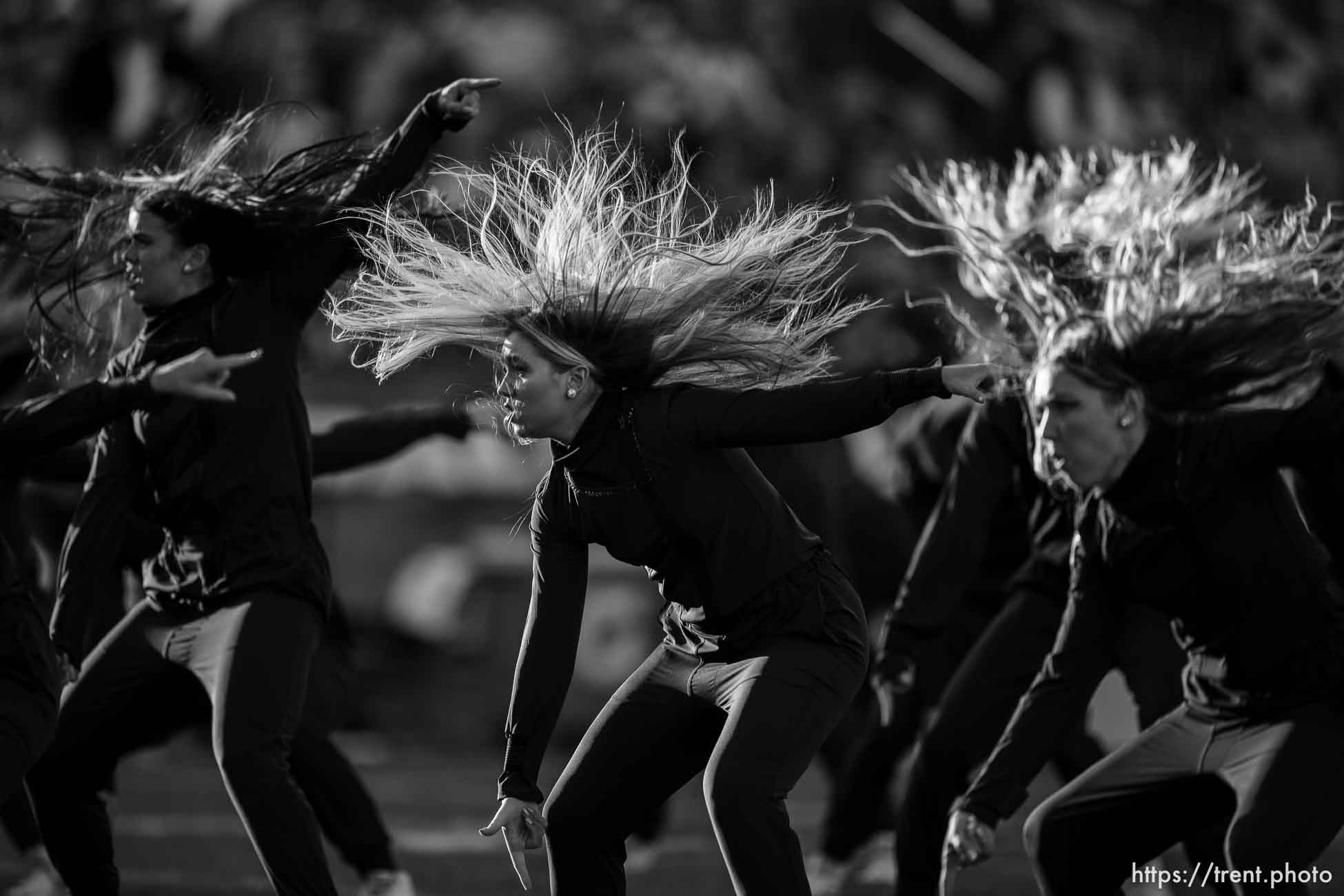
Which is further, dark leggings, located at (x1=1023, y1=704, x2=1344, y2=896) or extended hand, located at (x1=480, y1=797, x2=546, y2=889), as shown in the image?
extended hand, located at (x1=480, y1=797, x2=546, y2=889)

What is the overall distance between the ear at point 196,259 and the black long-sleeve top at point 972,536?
224 cm

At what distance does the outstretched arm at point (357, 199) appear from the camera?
5.43 meters

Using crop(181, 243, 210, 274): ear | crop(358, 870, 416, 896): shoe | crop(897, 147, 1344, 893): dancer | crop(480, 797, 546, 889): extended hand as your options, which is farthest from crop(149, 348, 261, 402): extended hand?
crop(358, 870, 416, 896): shoe

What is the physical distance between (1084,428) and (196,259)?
2.48 m

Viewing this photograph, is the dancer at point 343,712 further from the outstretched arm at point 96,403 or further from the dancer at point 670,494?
the outstretched arm at point 96,403

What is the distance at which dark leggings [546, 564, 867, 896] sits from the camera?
162 inches

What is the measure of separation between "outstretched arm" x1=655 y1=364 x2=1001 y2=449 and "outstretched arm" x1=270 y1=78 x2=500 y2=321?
4.76 ft

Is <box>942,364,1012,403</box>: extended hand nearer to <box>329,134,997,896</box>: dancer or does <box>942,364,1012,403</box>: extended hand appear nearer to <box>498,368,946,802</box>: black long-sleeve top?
<box>329,134,997,896</box>: dancer

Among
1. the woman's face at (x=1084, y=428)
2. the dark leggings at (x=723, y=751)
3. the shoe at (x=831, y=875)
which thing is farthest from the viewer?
the shoe at (x=831, y=875)

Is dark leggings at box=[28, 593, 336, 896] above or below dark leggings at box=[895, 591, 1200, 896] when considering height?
above

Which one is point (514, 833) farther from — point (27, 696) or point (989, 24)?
point (989, 24)

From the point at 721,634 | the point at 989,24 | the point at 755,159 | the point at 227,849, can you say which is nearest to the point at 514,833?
the point at 721,634

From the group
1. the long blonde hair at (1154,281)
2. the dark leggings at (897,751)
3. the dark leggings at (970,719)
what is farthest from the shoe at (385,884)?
the long blonde hair at (1154,281)

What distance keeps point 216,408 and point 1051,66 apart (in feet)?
48.6
